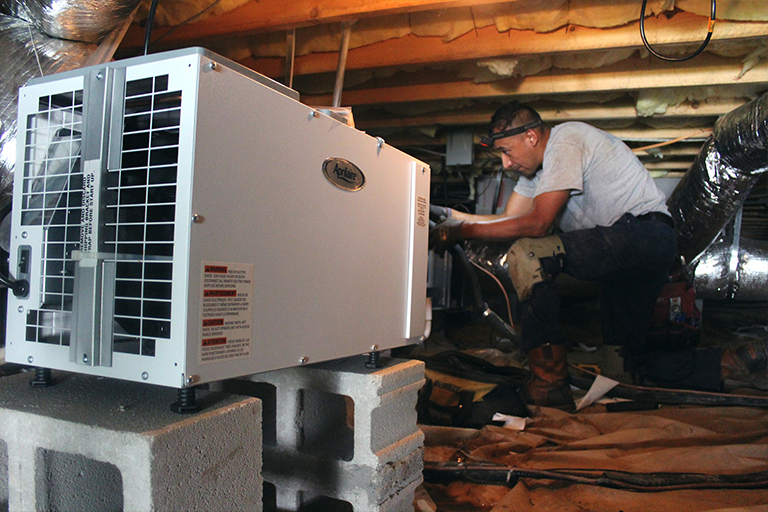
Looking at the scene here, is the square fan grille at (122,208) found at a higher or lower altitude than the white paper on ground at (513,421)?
higher

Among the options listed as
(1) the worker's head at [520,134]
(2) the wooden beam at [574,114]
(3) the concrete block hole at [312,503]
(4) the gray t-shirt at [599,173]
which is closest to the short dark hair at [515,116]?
(1) the worker's head at [520,134]

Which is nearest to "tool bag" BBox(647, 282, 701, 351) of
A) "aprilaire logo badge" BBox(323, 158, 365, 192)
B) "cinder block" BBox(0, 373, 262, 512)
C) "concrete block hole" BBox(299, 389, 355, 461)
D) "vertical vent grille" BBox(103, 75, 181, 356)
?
"concrete block hole" BBox(299, 389, 355, 461)

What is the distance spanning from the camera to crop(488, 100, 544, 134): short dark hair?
6.51 feet

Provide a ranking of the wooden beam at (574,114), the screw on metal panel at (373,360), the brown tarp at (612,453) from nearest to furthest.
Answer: the screw on metal panel at (373,360) < the brown tarp at (612,453) < the wooden beam at (574,114)

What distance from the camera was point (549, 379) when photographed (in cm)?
166

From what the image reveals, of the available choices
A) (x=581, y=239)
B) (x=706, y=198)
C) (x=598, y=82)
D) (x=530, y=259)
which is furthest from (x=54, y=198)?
(x=706, y=198)

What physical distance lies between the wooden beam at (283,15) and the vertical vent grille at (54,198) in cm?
117

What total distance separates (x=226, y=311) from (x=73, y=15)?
0.77 metres

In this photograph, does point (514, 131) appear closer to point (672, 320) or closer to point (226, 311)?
point (672, 320)

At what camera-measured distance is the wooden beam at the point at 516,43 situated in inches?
67.3

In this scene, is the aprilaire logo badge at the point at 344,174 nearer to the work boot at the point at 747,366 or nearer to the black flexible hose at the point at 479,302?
the black flexible hose at the point at 479,302

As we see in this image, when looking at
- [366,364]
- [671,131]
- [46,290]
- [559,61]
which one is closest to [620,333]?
[559,61]

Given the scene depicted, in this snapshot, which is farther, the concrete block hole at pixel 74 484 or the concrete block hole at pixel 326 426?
the concrete block hole at pixel 326 426

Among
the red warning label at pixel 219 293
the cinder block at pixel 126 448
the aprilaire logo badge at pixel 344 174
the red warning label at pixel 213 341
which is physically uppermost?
the aprilaire logo badge at pixel 344 174
